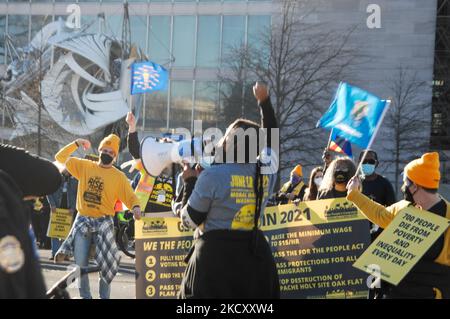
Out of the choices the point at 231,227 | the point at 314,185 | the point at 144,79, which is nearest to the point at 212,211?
the point at 231,227

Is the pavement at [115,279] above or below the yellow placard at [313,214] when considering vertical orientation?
below

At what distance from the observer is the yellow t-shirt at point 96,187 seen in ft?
27.5

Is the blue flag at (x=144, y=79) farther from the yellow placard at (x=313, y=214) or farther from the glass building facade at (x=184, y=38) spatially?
the glass building facade at (x=184, y=38)

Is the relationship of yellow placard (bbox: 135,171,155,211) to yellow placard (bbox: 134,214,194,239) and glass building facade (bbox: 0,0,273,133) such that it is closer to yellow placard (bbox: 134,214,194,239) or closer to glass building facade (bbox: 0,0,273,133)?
yellow placard (bbox: 134,214,194,239)

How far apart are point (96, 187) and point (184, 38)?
30.0 meters

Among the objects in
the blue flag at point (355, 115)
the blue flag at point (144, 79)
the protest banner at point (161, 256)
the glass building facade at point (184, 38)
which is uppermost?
the glass building facade at point (184, 38)

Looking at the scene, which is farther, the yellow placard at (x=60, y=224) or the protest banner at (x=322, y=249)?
the yellow placard at (x=60, y=224)

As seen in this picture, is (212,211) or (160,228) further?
(160,228)

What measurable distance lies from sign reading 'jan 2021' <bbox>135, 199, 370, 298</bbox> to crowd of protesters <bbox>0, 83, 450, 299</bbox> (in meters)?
0.45

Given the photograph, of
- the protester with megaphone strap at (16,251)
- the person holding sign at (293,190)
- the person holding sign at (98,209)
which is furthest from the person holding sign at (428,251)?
the person holding sign at (293,190)

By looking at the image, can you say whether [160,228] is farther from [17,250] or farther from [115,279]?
[17,250]

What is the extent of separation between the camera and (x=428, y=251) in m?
5.13

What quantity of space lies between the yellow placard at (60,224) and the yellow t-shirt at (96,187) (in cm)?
461

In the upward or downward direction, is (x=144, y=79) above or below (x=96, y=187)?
above
